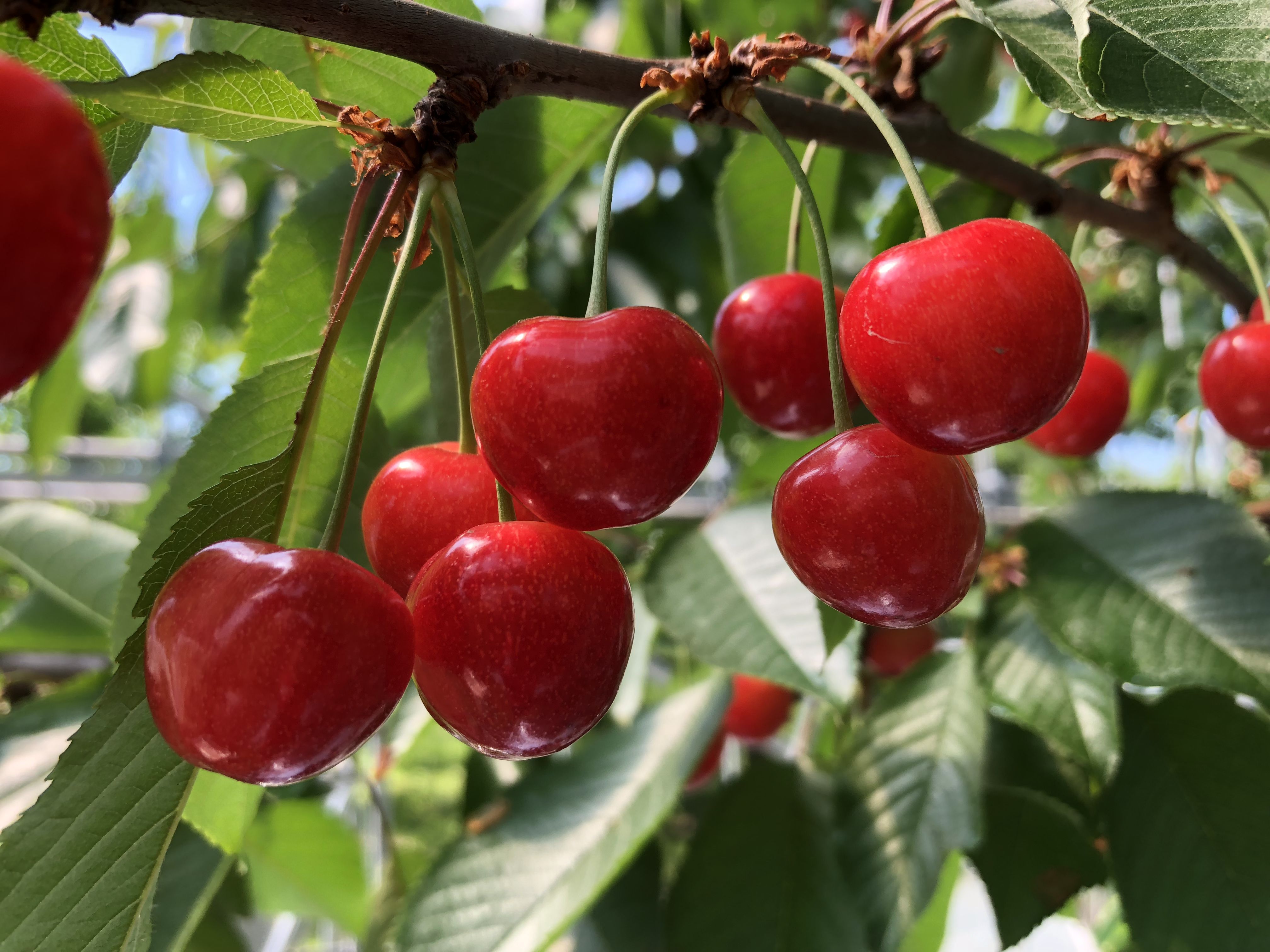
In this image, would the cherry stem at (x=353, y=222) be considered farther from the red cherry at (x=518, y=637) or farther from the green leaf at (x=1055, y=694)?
the green leaf at (x=1055, y=694)

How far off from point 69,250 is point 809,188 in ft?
1.33

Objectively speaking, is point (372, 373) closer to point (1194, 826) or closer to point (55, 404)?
point (1194, 826)

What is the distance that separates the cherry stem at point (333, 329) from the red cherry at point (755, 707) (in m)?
1.22

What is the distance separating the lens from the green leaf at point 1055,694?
3.51 feet

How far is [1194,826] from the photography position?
1.07 meters

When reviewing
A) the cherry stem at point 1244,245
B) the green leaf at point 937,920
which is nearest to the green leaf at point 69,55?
the cherry stem at point 1244,245

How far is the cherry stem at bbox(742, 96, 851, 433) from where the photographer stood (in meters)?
0.57

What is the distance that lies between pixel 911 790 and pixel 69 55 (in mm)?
1165

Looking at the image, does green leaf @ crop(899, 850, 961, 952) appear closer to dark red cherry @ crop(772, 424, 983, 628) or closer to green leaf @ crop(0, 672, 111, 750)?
dark red cherry @ crop(772, 424, 983, 628)

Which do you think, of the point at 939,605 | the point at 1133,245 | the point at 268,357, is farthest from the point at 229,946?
the point at 1133,245

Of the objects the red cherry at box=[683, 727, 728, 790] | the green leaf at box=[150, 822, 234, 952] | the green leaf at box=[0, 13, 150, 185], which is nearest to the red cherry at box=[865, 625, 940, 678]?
the red cherry at box=[683, 727, 728, 790]

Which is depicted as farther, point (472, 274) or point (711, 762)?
point (711, 762)

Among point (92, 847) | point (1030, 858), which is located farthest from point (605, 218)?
point (1030, 858)

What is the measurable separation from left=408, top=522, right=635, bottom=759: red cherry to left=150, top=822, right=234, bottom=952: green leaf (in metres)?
0.41
